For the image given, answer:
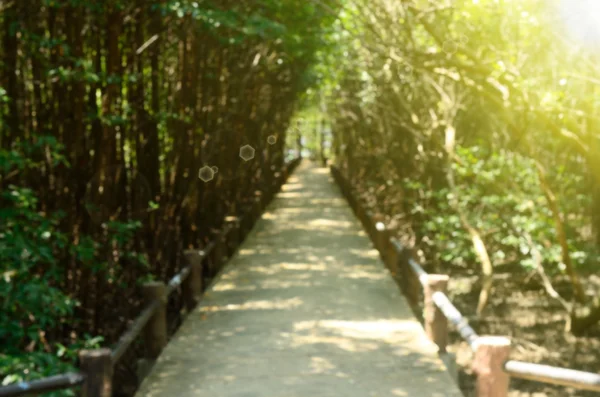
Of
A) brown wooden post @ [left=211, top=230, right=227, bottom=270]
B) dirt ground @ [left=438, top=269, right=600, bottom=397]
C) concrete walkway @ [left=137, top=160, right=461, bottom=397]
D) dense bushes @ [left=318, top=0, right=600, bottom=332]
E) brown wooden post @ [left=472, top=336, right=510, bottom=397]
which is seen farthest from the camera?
brown wooden post @ [left=211, top=230, right=227, bottom=270]

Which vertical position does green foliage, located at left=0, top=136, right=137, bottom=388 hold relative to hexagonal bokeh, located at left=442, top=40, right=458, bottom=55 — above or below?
below

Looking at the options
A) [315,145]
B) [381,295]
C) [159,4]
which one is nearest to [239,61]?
[381,295]

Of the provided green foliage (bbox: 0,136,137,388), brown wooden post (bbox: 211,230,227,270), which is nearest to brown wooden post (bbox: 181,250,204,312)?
brown wooden post (bbox: 211,230,227,270)

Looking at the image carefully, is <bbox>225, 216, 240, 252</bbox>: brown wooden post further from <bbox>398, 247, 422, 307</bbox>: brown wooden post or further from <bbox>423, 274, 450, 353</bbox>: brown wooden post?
<bbox>423, 274, 450, 353</bbox>: brown wooden post

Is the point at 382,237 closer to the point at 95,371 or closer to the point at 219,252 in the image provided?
the point at 219,252

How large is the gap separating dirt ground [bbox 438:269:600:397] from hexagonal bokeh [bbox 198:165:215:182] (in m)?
5.02

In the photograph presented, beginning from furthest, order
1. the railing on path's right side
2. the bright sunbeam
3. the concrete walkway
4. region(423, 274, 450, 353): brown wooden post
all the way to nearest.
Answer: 1. region(423, 274, 450, 353): brown wooden post
2. the bright sunbeam
3. the concrete walkway
4. the railing on path's right side

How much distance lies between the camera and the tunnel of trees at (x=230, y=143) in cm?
754

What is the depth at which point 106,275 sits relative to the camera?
8.66m

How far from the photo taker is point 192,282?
36.3ft

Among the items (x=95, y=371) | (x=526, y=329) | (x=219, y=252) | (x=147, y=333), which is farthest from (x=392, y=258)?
(x=95, y=371)

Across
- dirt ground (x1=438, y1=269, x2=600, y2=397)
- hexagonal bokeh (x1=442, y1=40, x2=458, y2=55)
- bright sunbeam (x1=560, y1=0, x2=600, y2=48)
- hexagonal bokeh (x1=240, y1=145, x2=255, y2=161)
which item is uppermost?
bright sunbeam (x1=560, y1=0, x2=600, y2=48)

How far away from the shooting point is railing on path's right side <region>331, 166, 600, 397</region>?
532 cm

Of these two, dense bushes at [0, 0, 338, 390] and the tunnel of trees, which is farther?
the tunnel of trees
